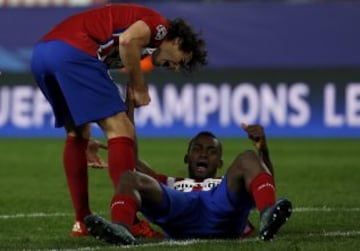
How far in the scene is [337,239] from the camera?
297 inches

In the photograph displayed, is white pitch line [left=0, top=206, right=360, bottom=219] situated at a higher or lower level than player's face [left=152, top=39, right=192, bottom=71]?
lower

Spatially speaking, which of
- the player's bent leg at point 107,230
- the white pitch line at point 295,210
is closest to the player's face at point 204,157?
the player's bent leg at point 107,230

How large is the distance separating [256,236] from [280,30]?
1183cm

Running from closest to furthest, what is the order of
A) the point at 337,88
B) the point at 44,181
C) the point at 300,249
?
1. the point at 300,249
2. the point at 44,181
3. the point at 337,88

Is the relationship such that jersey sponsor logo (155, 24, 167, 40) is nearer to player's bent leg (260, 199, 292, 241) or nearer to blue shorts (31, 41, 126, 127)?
blue shorts (31, 41, 126, 127)

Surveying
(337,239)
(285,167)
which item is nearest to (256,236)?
(337,239)

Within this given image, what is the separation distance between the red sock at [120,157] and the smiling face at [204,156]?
411mm

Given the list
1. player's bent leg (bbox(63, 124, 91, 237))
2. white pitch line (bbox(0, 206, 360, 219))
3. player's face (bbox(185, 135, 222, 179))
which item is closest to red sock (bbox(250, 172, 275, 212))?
player's face (bbox(185, 135, 222, 179))

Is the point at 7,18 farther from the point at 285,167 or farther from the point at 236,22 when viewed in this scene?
the point at 285,167

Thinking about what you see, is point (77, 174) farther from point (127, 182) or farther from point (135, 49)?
point (127, 182)

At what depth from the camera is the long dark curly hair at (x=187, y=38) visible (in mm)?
7965

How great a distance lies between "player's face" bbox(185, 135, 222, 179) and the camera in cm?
791

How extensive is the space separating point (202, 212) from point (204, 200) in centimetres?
8

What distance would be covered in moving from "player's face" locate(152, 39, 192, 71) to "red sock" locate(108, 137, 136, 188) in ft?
2.02
